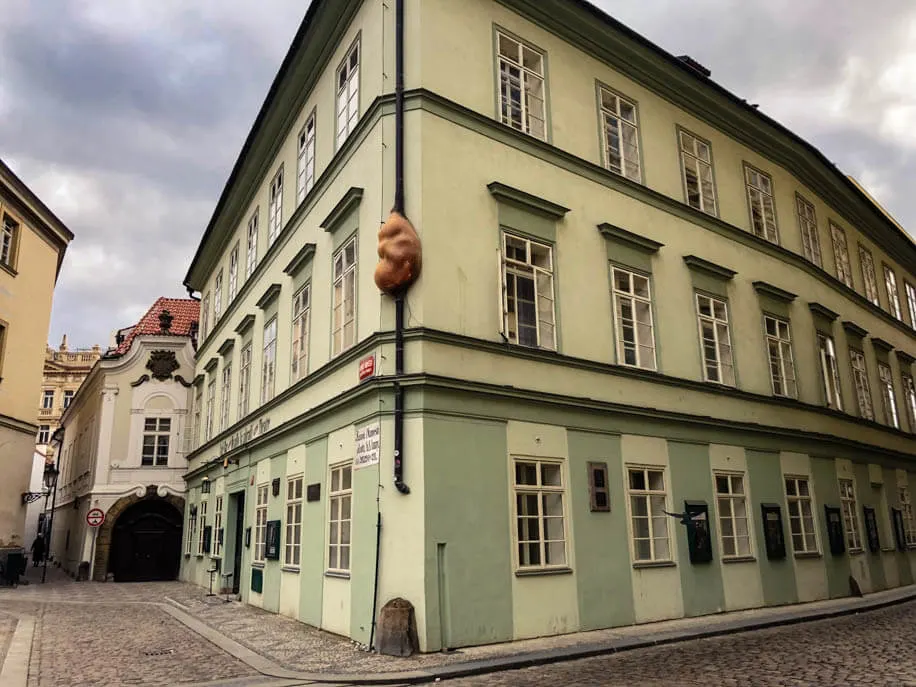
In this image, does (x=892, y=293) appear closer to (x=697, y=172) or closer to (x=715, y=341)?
(x=697, y=172)

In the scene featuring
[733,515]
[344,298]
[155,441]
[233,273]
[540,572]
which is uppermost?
[233,273]

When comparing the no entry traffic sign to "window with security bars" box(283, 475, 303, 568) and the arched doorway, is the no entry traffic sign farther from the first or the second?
"window with security bars" box(283, 475, 303, 568)

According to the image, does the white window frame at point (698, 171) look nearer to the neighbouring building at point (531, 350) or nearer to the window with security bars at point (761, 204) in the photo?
the neighbouring building at point (531, 350)

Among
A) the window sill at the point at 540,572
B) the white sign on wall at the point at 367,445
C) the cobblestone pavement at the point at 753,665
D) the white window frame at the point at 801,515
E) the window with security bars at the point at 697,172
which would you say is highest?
the window with security bars at the point at 697,172

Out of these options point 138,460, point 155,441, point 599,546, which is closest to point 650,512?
point 599,546

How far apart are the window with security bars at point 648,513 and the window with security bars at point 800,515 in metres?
4.38

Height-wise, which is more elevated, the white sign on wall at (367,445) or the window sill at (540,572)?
the white sign on wall at (367,445)

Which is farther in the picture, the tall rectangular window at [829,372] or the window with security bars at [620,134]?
the tall rectangular window at [829,372]

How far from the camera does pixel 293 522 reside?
15.0 m

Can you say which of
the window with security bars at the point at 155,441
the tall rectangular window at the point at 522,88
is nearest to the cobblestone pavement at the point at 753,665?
the tall rectangular window at the point at 522,88

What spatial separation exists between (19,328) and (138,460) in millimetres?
6269

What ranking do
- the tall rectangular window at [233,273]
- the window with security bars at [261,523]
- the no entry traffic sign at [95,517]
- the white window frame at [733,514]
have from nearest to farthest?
the white window frame at [733,514], the window with security bars at [261,523], the tall rectangular window at [233,273], the no entry traffic sign at [95,517]

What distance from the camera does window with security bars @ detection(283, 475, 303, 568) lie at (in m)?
14.6

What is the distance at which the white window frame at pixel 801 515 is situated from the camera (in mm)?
16516
